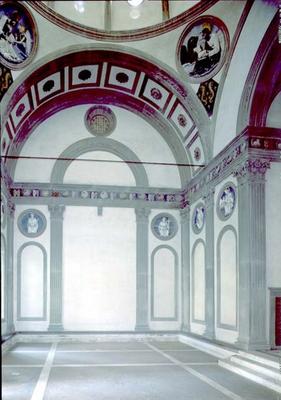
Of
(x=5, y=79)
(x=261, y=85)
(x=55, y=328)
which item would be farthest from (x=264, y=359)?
(x=5, y=79)

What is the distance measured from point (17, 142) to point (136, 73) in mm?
5216

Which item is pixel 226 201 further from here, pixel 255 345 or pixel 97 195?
pixel 97 195

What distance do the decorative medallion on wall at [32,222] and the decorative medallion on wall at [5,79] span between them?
18.2 feet

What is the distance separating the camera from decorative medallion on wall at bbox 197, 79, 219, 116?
1634 centimetres

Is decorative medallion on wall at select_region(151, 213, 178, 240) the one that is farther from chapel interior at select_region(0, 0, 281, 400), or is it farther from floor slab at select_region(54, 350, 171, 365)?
floor slab at select_region(54, 350, 171, 365)

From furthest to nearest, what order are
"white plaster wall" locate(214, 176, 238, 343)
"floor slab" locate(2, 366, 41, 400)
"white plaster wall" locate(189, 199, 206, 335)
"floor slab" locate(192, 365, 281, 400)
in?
"white plaster wall" locate(189, 199, 206, 335), "white plaster wall" locate(214, 176, 238, 343), "floor slab" locate(192, 365, 281, 400), "floor slab" locate(2, 366, 41, 400)

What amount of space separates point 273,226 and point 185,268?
22.9 ft

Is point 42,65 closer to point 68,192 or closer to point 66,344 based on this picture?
point 68,192

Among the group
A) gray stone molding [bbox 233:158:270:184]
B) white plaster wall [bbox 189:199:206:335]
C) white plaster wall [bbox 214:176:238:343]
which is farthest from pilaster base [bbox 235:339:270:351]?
white plaster wall [bbox 189:199:206:335]

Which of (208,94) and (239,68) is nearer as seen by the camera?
(239,68)

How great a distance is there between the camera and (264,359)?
11562mm

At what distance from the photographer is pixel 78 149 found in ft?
67.3

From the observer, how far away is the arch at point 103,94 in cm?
1688

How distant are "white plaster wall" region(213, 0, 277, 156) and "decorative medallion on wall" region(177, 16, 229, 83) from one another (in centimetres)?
62
